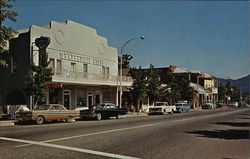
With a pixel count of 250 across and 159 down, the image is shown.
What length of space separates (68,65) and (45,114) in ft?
34.8

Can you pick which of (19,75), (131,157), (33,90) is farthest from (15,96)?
(131,157)

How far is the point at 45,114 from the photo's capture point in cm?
2041

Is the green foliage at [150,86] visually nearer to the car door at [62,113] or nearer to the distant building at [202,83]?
the car door at [62,113]

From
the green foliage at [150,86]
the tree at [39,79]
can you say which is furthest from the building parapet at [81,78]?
the green foliage at [150,86]

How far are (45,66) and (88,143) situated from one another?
48.4 feet

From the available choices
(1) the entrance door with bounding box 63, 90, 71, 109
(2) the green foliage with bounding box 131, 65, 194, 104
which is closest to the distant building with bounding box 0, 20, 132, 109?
(1) the entrance door with bounding box 63, 90, 71, 109

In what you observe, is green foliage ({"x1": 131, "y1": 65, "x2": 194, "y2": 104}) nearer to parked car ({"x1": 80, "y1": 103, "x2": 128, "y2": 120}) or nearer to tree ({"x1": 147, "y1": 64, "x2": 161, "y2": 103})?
tree ({"x1": 147, "y1": 64, "x2": 161, "y2": 103})

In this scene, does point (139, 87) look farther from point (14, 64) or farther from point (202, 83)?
point (202, 83)

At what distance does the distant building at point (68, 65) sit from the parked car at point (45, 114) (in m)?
3.85

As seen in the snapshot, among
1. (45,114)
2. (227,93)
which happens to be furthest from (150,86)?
(227,93)

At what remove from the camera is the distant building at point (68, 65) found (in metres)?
26.5

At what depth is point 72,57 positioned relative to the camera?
30.9 metres

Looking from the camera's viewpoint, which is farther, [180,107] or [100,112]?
[180,107]

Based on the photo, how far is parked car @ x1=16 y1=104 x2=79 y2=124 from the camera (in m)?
19.8
